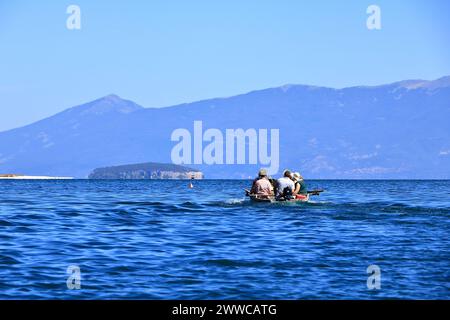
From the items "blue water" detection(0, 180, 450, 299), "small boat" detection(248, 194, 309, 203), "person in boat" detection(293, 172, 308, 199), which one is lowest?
"blue water" detection(0, 180, 450, 299)

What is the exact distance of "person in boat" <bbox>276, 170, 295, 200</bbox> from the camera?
4725 cm

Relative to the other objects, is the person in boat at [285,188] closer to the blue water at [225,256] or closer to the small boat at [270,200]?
the small boat at [270,200]

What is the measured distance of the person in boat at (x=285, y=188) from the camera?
47250mm

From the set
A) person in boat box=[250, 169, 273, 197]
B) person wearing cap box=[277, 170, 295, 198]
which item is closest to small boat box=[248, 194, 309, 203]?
person in boat box=[250, 169, 273, 197]

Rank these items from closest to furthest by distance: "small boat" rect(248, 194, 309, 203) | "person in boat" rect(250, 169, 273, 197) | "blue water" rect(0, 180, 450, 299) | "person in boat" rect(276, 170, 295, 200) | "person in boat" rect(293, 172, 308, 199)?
"blue water" rect(0, 180, 450, 299)
"person in boat" rect(276, 170, 295, 200)
"small boat" rect(248, 194, 309, 203)
"person in boat" rect(250, 169, 273, 197)
"person in boat" rect(293, 172, 308, 199)

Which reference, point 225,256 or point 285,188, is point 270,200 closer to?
point 285,188

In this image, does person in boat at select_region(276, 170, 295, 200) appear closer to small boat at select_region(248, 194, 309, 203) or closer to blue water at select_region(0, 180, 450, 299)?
small boat at select_region(248, 194, 309, 203)

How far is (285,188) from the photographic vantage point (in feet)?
155

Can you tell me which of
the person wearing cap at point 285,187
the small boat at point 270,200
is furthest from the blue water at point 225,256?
the small boat at point 270,200

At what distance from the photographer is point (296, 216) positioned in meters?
41.1

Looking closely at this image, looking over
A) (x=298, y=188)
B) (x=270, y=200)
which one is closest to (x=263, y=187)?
(x=270, y=200)
